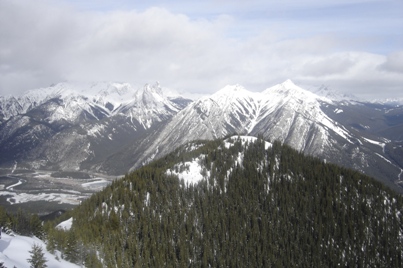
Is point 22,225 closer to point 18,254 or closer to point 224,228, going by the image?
point 18,254

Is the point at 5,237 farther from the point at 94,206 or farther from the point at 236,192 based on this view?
Result: the point at 236,192

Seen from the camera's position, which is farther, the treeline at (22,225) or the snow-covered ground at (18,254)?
the treeline at (22,225)

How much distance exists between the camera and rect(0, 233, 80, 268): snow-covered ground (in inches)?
2830

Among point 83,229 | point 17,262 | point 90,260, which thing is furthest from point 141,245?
point 17,262

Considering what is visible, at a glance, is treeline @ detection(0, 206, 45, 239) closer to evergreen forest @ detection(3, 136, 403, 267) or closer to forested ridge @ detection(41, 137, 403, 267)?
forested ridge @ detection(41, 137, 403, 267)

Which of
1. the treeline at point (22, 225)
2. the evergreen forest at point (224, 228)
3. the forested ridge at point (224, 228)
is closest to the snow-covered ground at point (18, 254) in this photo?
the treeline at point (22, 225)

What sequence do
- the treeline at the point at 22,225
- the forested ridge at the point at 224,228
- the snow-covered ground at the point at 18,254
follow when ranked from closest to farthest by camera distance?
1. the snow-covered ground at the point at 18,254
2. the treeline at the point at 22,225
3. the forested ridge at the point at 224,228

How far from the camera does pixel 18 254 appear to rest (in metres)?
79.8

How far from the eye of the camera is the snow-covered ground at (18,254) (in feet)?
236

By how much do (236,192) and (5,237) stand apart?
5016 inches

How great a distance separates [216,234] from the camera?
171 meters

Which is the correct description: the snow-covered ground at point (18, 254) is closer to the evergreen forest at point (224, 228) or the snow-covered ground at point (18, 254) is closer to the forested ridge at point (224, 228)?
the evergreen forest at point (224, 228)

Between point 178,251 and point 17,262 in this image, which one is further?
point 178,251

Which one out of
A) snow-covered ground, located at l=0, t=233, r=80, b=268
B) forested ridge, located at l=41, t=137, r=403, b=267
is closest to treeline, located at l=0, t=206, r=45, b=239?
snow-covered ground, located at l=0, t=233, r=80, b=268
